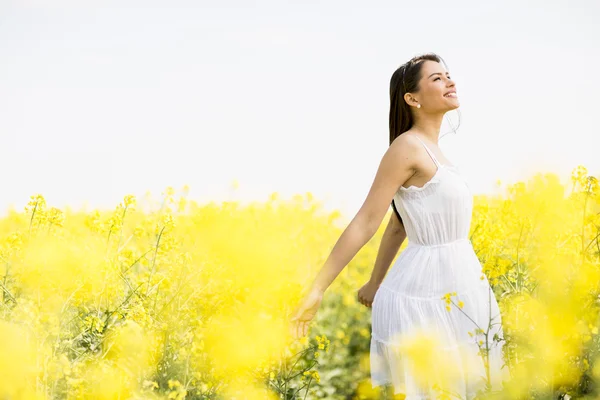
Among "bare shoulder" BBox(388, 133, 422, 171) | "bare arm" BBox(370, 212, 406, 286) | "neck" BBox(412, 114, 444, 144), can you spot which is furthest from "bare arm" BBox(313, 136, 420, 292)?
"bare arm" BBox(370, 212, 406, 286)

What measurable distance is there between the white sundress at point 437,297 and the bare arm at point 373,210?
0.08 meters

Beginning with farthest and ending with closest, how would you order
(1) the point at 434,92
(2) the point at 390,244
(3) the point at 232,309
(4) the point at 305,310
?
(3) the point at 232,309 < (2) the point at 390,244 < (1) the point at 434,92 < (4) the point at 305,310

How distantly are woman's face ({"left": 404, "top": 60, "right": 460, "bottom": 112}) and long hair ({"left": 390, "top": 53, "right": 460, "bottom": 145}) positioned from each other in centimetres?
2

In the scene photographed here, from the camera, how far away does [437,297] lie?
209 cm

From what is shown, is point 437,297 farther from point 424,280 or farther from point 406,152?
point 406,152

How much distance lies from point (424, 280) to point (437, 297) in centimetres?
7

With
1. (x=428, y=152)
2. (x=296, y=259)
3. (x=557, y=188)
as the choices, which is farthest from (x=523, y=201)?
(x=428, y=152)

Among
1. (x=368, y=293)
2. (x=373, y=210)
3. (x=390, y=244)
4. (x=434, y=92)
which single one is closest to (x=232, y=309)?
(x=368, y=293)

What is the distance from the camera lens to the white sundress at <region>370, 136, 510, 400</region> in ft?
6.77

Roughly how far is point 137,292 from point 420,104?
1.51 m

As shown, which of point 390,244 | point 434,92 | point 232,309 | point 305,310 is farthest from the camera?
point 232,309

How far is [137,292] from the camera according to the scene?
2.86m

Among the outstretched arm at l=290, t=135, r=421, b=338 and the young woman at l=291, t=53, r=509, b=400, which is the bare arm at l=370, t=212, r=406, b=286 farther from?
the outstretched arm at l=290, t=135, r=421, b=338

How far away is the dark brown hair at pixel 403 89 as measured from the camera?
2305 mm
